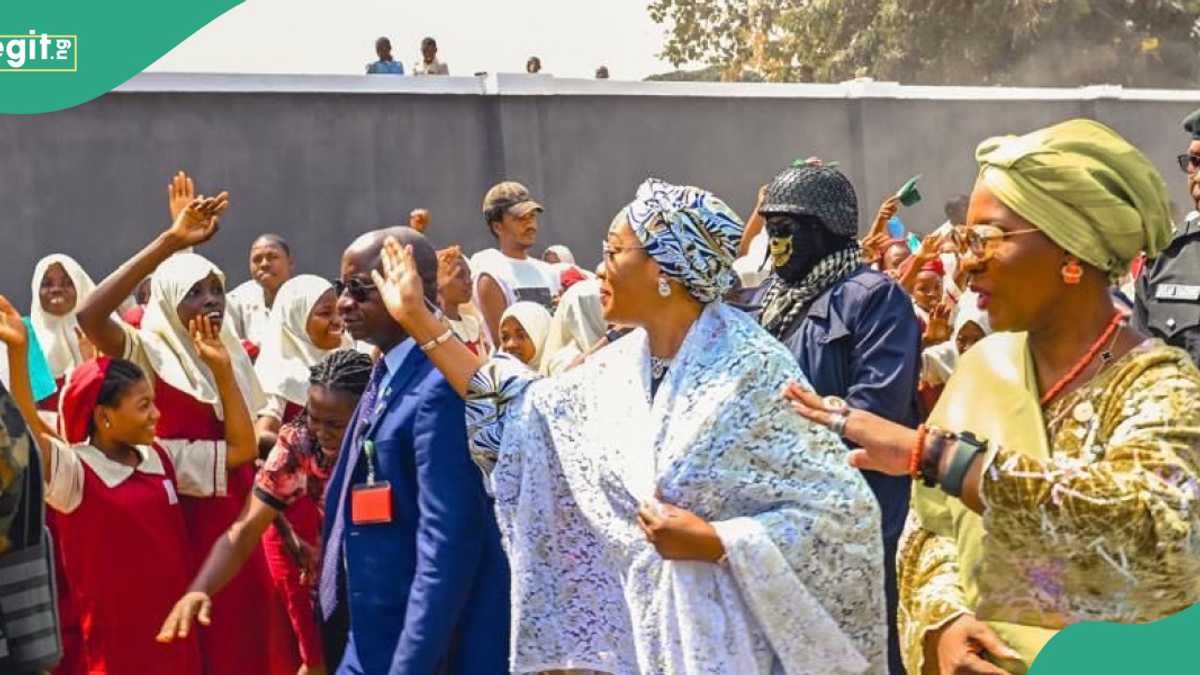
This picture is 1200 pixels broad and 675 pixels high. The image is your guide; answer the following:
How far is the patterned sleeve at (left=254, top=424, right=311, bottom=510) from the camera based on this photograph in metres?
5.65

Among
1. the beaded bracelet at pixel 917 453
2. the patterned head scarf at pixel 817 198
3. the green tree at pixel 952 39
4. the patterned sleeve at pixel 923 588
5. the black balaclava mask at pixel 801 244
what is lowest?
the patterned sleeve at pixel 923 588

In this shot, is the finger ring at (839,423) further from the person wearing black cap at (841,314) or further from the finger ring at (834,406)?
the person wearing black cap at (841,314)

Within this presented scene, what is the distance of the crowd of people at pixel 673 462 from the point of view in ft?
10.9

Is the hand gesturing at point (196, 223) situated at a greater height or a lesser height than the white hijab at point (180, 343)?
greater

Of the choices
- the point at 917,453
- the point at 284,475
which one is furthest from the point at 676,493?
the point at 284,475

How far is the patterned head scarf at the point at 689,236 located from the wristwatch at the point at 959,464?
1.35 m

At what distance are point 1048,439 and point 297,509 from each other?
3.55 metres

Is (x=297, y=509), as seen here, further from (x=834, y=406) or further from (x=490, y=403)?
(x=834, y=406)

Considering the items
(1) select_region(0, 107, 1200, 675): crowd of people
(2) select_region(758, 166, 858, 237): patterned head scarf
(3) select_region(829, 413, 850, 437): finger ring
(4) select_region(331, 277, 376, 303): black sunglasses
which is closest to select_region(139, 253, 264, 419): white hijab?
(1) select_region(0, 107, 1200, 675): crowd of people

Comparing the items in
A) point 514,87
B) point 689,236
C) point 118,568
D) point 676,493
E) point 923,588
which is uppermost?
point 514,87

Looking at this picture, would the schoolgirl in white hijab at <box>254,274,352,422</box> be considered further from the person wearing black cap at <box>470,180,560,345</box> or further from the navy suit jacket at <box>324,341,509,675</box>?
the navy suit jacket at <box>324,341,509,675</box>

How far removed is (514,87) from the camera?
16.7 meters

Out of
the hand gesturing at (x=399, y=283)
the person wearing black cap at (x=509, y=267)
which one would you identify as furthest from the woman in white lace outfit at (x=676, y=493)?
the person wearing black cap at (x=509, y=267)

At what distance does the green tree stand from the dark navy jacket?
88.1 ft
